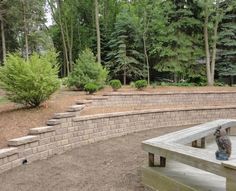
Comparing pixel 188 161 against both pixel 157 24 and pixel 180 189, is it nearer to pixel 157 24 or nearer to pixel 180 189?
pixel 180 189

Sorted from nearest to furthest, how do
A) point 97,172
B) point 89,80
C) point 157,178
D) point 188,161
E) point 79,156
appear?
point 188,161 → point 157,178 → point 97,172 → point 79,156 → point 89,80

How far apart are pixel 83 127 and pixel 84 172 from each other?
2331 mm

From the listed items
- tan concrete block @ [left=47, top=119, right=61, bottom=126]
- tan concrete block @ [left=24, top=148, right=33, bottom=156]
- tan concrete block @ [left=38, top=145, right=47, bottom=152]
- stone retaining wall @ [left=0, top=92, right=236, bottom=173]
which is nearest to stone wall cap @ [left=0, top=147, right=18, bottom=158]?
stone retaining wall @ [left=0, top=92, right=236, bottom=173]

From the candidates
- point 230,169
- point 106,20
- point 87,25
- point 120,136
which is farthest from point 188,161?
point 87,25

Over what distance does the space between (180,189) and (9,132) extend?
13.0 ft

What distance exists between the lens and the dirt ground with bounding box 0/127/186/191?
14.8 feet

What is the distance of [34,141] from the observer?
594cm

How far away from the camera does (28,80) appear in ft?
24.0

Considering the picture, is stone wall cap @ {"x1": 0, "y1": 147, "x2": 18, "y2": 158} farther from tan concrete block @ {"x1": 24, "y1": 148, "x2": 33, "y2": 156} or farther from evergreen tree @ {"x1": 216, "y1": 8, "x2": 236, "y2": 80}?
evergreen tree @ {"x1": 216, "y1": 8, "x2": 236, "y2": 80}

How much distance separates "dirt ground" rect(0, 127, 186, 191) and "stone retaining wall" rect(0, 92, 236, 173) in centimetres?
22

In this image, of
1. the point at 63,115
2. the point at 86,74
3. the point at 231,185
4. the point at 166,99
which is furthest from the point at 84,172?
the point at 86,74

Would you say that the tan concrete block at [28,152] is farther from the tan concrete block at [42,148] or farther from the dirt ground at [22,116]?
the dirt ground at [22,116]

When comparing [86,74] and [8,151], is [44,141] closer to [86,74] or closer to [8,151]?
[8,151]

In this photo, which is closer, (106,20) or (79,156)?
(79,156)
